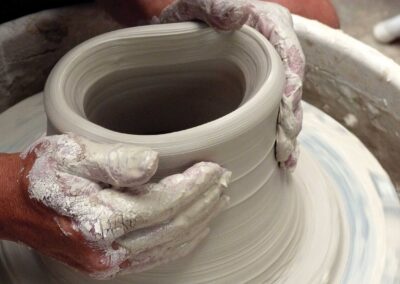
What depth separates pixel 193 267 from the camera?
3.08 feet

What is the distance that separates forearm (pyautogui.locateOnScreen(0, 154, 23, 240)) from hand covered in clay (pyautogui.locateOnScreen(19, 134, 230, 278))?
0.05 ft

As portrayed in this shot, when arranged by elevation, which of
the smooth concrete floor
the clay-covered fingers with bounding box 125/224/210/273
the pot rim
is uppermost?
the pot rim

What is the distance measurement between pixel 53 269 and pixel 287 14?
68cm

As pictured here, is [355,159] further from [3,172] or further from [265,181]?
[3,172]

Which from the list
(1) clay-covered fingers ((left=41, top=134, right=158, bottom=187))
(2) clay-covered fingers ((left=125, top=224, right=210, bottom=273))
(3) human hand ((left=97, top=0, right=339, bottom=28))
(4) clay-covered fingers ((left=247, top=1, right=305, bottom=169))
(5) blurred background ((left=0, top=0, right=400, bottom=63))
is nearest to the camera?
(1) clay-covered fingers ((left=41, top=134, right=158, bottom=187))

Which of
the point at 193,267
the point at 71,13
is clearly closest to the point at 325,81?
the point at 71,13

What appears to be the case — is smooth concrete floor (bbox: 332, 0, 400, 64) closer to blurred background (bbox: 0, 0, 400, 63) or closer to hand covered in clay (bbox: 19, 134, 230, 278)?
blurred background (bbox: 0, 0, 400, 63)

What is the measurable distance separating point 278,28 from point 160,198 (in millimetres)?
494

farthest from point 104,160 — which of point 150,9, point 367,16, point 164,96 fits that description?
point 367,16

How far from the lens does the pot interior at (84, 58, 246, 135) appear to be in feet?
3.55

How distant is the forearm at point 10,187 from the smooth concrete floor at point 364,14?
209cm

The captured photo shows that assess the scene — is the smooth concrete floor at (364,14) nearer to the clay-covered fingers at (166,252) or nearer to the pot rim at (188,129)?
the pot rim at (188,129)

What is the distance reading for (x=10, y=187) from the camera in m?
0.88

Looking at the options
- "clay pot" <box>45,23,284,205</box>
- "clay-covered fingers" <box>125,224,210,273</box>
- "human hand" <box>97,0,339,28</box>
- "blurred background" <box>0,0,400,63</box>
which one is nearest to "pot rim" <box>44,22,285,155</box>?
"clay pot" <box>45,23,284,205</box>
